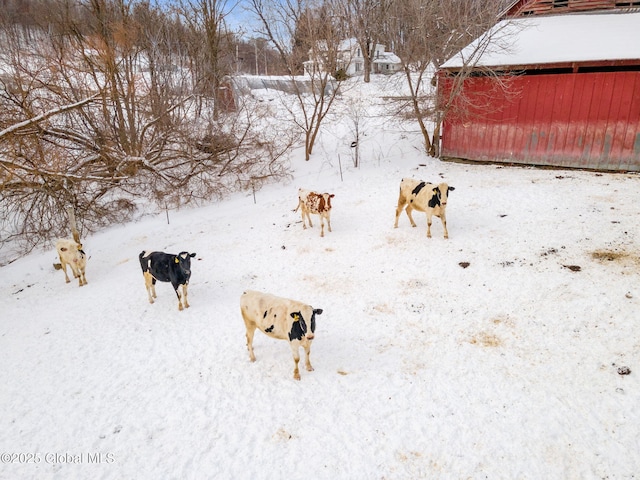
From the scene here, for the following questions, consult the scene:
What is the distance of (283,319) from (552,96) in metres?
13.9

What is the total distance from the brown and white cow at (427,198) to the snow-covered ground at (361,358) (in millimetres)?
740

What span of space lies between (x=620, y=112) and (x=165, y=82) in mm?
17716

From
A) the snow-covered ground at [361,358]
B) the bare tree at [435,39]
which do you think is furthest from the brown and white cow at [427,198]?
the bare tree at [435,39]

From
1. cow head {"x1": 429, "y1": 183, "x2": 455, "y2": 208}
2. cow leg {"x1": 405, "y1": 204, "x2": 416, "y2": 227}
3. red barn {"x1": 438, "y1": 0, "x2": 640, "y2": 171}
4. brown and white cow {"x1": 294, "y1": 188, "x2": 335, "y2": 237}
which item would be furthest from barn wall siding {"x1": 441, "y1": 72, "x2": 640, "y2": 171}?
brown and white cow {"x1": 294, "y1": 188, "x2": 335, "y2": 237}

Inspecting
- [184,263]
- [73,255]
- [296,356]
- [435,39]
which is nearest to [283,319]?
[296,356]

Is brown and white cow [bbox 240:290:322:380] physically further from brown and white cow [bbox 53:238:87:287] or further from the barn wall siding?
the barn wall siding

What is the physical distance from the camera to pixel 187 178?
1523 cm

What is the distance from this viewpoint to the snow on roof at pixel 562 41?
1332cm

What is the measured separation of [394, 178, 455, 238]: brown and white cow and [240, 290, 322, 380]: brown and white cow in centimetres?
525

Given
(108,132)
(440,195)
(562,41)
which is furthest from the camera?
(108,132)

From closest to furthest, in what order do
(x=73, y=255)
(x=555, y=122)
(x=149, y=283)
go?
(x=149, y=283) → (x=73, y=255) → (x=555, y=122)

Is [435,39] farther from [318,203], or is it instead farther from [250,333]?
[250,333]

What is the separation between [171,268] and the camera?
778 centimetres

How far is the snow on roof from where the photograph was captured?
1332cm
